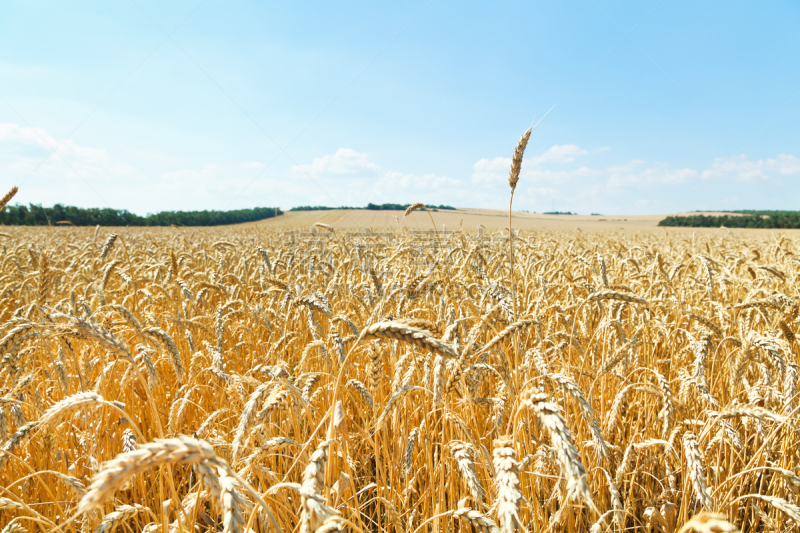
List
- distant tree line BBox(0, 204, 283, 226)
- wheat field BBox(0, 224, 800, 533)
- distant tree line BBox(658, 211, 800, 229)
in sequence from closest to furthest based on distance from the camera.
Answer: wheat field BBox(0, 224, 800, 533), distant tree line BBox(0, 204, 283, 226), distant tree line BBox(658, 211, 800, 229)

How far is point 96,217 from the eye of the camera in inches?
1612

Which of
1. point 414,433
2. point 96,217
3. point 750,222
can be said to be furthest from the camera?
point 750,222

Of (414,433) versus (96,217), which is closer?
(414,433)

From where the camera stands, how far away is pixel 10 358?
1916 mm

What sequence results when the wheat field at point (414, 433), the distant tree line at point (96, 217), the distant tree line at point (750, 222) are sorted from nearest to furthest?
the wheat field at point (414, 433) < the distant tree line at point (96, 217) < the distant tree line at point (750, 222)

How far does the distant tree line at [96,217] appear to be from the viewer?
107 feet

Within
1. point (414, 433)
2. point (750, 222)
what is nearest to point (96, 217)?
point (414, 433)

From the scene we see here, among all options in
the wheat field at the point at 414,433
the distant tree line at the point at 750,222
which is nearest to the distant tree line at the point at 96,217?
the wheat field at the point at 414,433

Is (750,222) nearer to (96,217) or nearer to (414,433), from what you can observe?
(414,433)

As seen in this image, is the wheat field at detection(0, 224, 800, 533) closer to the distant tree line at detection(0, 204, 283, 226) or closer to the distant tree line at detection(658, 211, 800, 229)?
the distant tree line at detection(0, 204, 283, 226)

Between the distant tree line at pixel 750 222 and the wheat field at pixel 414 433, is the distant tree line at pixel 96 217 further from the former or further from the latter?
the distant tree line at pixel 750 222

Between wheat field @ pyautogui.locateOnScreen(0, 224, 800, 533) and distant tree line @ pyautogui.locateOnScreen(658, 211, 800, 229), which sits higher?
distant tree line @ pyautogui.locateOnScreen(658, 211, 800, 229)

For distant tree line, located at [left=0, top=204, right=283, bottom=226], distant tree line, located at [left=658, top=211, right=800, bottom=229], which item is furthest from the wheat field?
distant tree line, located at [left=658, top=211, right=800, bottom=229]

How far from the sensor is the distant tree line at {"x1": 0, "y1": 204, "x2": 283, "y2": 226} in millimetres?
32750
